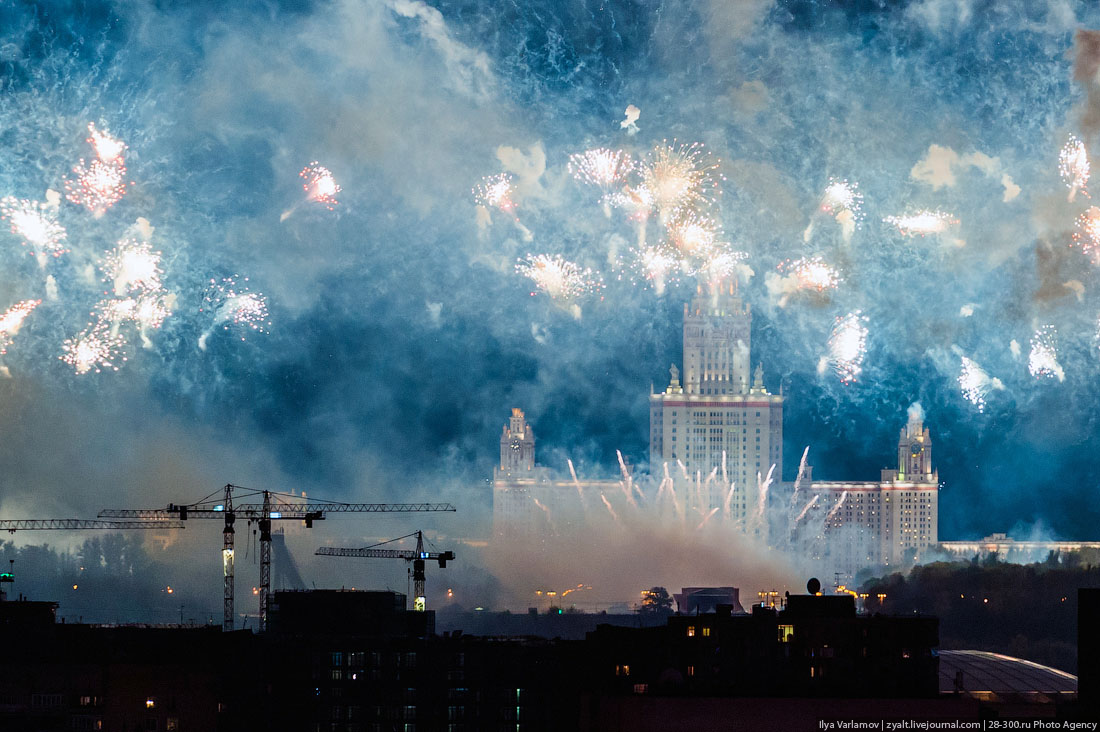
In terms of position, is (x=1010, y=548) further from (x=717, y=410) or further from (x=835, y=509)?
(x=717, y=410)

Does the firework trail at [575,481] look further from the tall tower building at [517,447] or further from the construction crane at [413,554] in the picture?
the construction crane at [413,554]

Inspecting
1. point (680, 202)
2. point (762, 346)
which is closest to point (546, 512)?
point (762, 346)

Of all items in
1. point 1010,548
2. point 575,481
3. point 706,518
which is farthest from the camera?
point 1010,548

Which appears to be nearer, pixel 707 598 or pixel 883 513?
pixel 707 598

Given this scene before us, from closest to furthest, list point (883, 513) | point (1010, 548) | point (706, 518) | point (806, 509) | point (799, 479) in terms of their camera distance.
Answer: point (706, 518) → point (806, 509) → point (1010, 548) → point (799, 479) → point (883, 513)

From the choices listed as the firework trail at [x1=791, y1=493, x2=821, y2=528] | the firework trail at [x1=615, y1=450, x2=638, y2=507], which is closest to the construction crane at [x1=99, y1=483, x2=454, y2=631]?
the firework trail at [x1=615, y1=450, x2=638, y2=507]

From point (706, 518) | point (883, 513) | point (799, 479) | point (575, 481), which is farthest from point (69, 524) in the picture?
point (883, 513)
